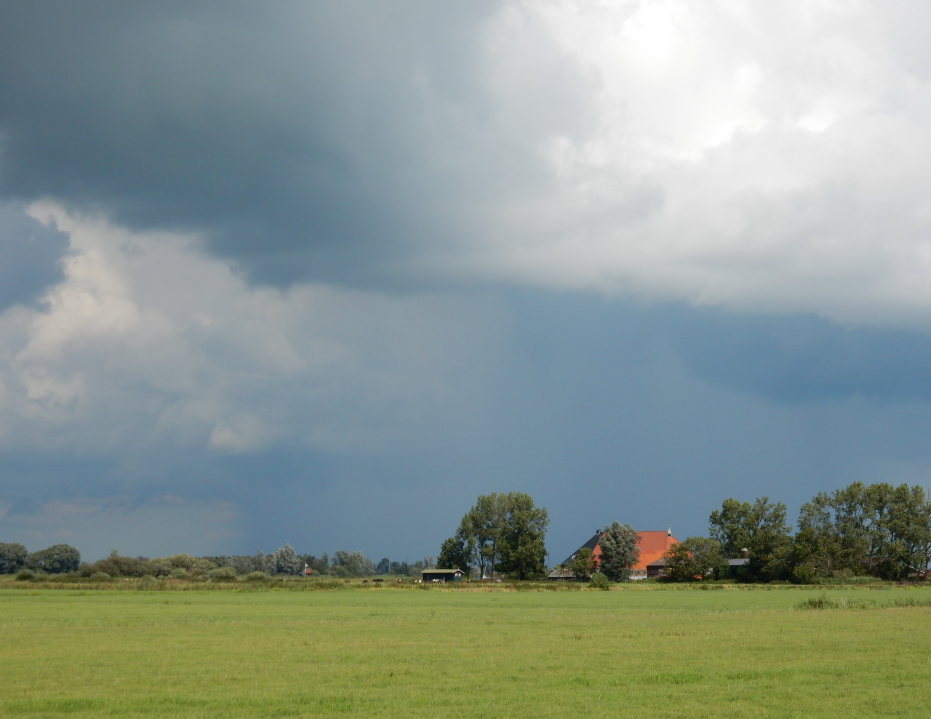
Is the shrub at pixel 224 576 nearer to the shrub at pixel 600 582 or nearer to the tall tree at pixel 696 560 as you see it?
the shrub at pixel 600 582

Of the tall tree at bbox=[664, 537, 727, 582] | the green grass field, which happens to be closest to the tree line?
the tall tree at bbox=[664, 537, 727, 582]

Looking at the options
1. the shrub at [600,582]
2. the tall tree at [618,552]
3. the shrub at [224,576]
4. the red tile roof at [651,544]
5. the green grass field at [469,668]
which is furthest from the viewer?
the red tile roof at [651,544]

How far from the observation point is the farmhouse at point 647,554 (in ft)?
509

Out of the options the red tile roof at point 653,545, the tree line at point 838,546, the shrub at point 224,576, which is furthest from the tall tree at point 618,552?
the shrub at point 224,576

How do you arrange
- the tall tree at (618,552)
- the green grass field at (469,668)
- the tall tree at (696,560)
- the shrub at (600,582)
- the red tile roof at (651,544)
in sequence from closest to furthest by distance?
the green grass field at (469,668)
the shrub at (600,582)
the tall tree at (696,560)
the tall tree at (618,552)
the red tile roof at (651,544)

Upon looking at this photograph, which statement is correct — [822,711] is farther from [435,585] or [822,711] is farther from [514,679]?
[435,585]

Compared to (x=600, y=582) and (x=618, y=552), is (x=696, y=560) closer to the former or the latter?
(x=618, y=552)

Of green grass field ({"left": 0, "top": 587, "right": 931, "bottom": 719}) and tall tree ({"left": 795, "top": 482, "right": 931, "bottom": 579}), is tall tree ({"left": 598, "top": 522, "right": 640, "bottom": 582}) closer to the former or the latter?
tall tree ({"left": 795, "top": 482, "right": 931, "bottom": 579})

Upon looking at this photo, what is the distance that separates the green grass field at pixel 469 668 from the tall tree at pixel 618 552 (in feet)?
293

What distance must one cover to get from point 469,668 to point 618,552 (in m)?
113

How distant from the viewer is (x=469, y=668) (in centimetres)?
2412

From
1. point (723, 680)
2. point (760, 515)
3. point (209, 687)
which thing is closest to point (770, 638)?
point (723, 680)

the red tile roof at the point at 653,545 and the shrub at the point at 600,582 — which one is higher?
the red tile roof at the point at 653,545

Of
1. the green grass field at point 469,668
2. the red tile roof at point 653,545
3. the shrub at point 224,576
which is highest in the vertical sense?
the red tile roof at point 653,545
